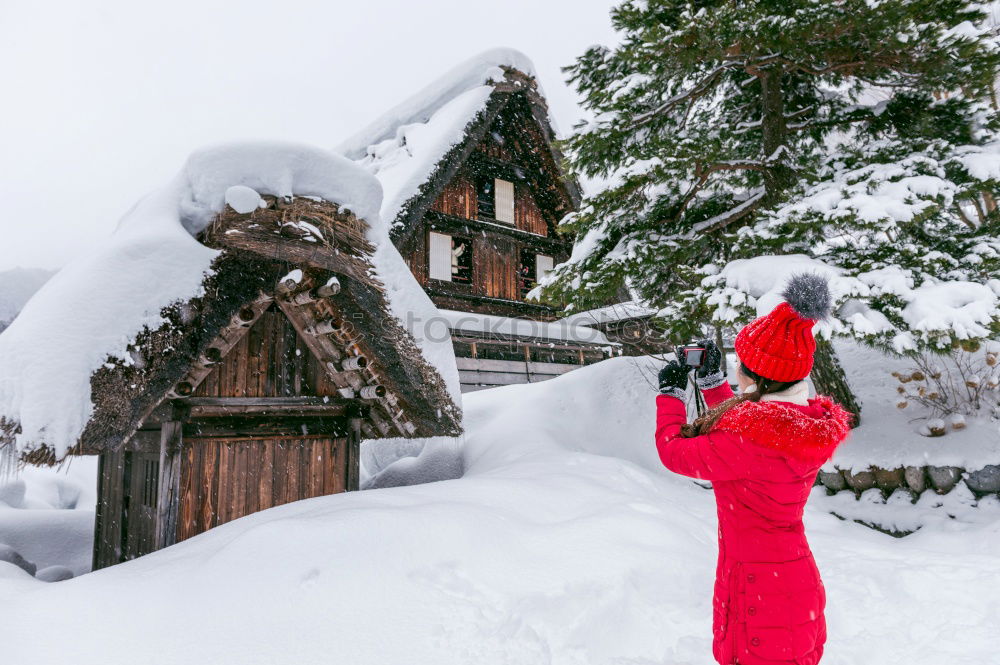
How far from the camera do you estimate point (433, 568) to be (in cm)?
312

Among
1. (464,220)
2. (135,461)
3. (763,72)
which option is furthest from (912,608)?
(464,220)

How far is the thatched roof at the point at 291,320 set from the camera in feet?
11.9

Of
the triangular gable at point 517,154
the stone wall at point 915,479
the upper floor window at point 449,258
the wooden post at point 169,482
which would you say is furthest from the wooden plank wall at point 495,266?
the wooden post at point 169,482

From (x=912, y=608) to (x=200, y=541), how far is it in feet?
16.0

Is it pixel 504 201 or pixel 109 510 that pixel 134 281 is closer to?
pixel 109 510

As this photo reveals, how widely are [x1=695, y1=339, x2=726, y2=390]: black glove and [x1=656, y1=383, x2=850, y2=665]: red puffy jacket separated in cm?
40

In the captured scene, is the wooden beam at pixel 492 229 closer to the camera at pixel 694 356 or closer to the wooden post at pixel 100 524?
the wooden post at pixel 100 524

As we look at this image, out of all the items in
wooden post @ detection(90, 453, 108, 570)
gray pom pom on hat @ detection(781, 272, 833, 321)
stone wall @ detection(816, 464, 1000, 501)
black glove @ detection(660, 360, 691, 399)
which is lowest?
wooden post @ detection(90, 453, 108, 570)

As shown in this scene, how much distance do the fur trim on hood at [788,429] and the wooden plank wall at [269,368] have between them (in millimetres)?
4354

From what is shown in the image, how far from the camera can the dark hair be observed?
1.95 m

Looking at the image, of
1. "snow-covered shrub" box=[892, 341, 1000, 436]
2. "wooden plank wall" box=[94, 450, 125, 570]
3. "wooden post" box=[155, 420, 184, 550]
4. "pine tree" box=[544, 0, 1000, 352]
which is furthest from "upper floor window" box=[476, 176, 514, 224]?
"wooden post" box=[155, 420, 184, 550]

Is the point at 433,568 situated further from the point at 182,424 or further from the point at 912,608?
the point at 912,608

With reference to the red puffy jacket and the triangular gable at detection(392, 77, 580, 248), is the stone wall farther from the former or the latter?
the triangular gable at detection(392, 77, 580, 248)

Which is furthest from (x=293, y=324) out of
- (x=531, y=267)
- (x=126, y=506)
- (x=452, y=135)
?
(x=531, y=267)
